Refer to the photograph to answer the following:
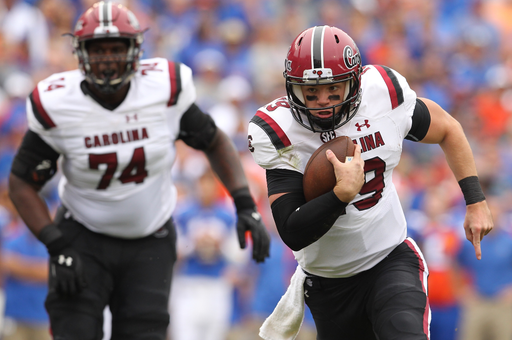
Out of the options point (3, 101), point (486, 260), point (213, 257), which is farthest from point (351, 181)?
point (3, 101)

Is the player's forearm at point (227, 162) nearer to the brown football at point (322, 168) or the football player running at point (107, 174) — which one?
the football player running at point (107, 174)

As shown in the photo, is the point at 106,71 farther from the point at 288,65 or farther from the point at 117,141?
the point at 288,65

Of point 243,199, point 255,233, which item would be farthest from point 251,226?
point 243,199

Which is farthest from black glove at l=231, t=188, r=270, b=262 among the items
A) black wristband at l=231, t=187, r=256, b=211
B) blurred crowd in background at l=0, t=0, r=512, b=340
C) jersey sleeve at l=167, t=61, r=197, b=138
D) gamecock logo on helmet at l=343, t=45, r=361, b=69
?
blurred crowd in background at l=0, t=0, r=512, b=340

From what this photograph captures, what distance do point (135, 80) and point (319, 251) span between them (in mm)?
1465

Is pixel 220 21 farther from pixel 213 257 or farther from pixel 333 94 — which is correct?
pixel 333 94

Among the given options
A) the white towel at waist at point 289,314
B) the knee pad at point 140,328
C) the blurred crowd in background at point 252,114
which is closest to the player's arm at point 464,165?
the white towel at waist at point 289,314

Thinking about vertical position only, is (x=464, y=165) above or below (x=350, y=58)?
below

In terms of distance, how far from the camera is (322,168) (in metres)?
3.07

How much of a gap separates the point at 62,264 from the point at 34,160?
0.60m

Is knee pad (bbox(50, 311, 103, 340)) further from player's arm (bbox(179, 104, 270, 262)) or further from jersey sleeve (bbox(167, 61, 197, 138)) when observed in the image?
jersey sleeve (bbox(167, 61, 197, 138))

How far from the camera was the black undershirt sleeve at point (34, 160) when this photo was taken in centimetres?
390

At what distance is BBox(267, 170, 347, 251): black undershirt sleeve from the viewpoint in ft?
9.87

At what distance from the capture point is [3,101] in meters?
8.50
